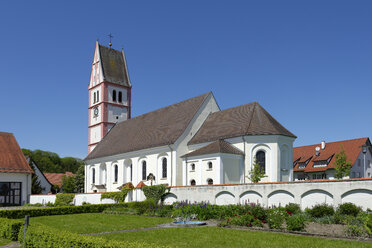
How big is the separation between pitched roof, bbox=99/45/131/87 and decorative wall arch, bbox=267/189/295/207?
3827 cm

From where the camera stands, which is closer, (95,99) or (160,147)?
(160,147)

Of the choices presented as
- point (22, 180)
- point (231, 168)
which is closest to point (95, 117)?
point (22, 180)

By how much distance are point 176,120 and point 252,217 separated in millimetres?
25473

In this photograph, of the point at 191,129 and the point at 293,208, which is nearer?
the point at 293,208

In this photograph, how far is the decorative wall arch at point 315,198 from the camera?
20802 mm

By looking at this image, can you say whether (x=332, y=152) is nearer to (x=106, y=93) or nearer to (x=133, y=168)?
(x=133, y=168)

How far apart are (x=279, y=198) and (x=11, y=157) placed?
1320 inches

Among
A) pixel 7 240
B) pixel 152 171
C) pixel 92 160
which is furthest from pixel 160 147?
pixel 7 240

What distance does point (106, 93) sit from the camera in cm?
5534

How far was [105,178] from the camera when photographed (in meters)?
50.8

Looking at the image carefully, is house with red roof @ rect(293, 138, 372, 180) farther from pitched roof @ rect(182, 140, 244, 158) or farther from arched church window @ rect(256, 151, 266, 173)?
pitched roof @ rect(182, 140, 244, 158)

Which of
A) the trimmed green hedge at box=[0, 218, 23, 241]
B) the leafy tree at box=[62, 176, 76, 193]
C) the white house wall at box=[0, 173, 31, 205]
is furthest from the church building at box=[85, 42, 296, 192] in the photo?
the trimmed green hedge at box=[0, 218, 23, 241]

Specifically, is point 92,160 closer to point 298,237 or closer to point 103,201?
point 103,201

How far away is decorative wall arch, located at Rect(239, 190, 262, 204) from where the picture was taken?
2408 cm
